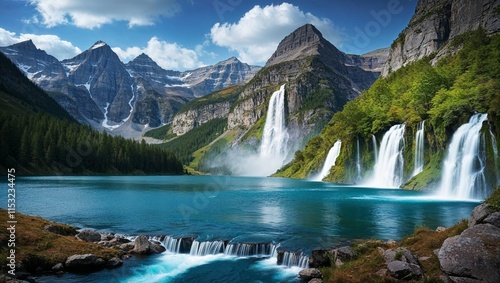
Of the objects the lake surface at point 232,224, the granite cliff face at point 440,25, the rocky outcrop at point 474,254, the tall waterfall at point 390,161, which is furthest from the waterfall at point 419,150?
the granite cliff face at point 440,25

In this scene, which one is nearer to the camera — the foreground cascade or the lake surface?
the lake surface

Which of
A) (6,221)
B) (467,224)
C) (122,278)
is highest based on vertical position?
(467,224)

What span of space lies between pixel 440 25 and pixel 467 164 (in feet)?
455

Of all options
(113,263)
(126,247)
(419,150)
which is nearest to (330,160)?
(419,150)

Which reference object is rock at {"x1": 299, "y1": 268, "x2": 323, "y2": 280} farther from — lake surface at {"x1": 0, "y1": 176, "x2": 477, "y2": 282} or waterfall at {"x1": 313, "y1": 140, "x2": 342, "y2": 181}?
waterfall at {"x1": 313, "y1": 140, "x2": 342, "y2": 181}

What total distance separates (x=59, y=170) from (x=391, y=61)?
18516 cm

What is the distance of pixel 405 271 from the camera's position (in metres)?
16.4

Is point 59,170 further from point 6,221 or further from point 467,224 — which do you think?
point 467,224

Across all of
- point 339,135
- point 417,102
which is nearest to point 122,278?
point 417,102

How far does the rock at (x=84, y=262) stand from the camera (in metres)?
21.8

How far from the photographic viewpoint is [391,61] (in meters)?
199

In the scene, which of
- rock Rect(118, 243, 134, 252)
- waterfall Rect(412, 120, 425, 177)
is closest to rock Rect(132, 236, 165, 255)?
rock Rect(118, 243, 134, 252)

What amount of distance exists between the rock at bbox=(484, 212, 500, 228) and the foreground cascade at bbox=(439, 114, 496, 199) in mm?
44971

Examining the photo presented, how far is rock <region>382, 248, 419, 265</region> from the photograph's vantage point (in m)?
17.6
